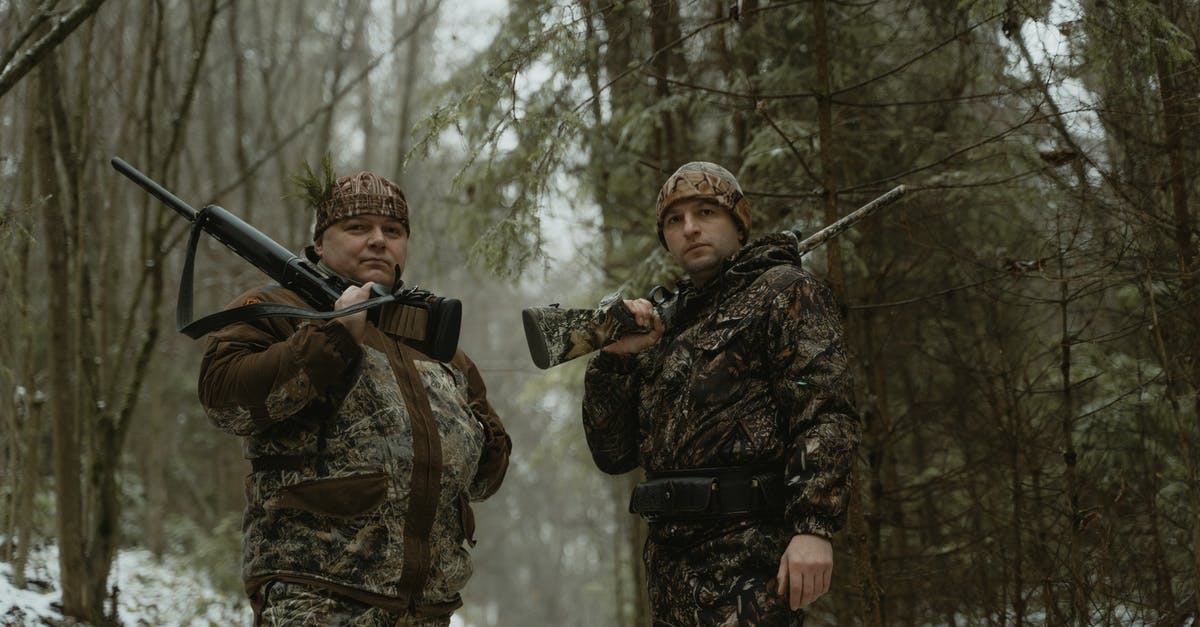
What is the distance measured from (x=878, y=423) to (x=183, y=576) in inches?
287

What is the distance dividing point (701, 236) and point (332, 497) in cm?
154

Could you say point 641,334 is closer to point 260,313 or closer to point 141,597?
point 260,313

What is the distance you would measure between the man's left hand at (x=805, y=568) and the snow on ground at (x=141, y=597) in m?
4.33

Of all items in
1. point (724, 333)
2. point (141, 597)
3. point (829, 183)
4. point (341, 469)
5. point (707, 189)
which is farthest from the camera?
point (141, 597)

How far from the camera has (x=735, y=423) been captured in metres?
3.04

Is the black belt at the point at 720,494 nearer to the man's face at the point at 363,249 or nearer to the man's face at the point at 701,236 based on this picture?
the man's face at the point at 701,236

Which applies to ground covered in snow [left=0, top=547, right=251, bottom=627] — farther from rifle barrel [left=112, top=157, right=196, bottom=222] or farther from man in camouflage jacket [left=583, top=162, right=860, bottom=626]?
man in camouflage jacket [left=583, top=162, right=860, bottom=626]

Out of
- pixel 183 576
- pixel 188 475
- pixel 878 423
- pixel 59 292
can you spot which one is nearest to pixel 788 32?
pixel 878 423

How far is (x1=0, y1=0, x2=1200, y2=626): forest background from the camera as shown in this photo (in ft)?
A: 15.2

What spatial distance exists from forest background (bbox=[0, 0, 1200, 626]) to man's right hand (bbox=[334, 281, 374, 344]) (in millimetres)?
820

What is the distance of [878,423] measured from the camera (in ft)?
20.1

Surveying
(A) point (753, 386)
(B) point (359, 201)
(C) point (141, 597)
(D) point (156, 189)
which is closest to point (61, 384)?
(D) point (156, 189)

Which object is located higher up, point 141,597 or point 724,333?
point 724,333

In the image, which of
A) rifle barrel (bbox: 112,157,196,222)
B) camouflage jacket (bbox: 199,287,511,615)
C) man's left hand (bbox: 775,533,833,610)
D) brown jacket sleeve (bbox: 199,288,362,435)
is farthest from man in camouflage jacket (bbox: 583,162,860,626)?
rifle barrel (bbox: 112,157,196,222)
